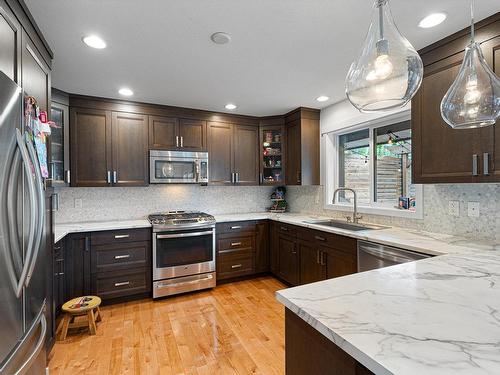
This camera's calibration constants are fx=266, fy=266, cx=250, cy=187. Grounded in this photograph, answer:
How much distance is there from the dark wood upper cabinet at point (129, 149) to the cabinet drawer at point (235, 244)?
49.4 inches

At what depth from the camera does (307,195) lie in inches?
158

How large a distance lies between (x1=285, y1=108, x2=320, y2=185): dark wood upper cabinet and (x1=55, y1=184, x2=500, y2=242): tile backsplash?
30 cm

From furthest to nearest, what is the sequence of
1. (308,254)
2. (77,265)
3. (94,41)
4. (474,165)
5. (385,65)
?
(308,254), (77,265), (94,41), (474,165), (385,65)

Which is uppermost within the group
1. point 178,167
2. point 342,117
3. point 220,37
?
point 220,37

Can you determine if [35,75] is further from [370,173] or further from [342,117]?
[370,173]

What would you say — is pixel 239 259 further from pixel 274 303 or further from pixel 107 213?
pixel 107 213

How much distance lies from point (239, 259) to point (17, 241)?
2.72 m

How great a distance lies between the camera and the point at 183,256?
322cm

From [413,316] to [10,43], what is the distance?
2032 millimetres

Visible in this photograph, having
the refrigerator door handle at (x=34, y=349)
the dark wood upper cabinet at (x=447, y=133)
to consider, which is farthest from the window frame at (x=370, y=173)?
the refrigerator door handle at (x=34, y=349)

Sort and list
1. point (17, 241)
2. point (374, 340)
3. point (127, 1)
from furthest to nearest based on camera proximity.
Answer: point (127, 1), point (17, 241), point (374, 340)

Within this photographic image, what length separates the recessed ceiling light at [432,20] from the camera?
167 centimetres

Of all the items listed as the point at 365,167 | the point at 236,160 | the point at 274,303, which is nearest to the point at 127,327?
the point at 274,303

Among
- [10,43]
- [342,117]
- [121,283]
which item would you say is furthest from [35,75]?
[342,117]
